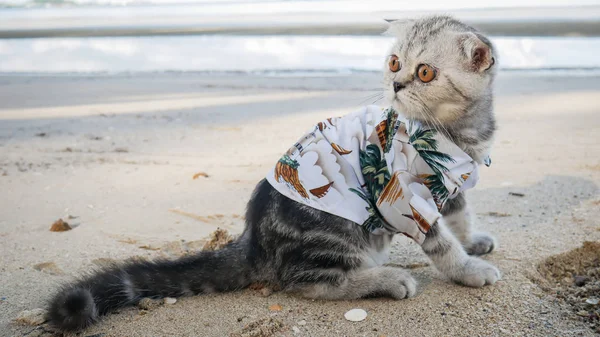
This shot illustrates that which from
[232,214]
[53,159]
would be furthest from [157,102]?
[232,214]

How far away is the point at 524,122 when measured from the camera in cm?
602

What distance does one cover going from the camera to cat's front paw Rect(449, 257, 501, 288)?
2680mm

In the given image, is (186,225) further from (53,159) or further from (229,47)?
(229,47)

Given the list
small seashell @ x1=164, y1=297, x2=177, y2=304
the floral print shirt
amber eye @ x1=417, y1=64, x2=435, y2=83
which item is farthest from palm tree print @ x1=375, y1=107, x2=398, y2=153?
small seashell @ x1=164, y1=297, x2=177, y2=304

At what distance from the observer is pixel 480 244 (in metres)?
3.09

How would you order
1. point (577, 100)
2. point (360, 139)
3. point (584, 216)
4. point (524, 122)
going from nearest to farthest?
point (360, 139) < point (584, 216) < point (524, 122) < point (577, 100)

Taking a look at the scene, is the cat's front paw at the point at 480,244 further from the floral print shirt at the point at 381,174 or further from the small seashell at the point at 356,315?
the small seashell at the point at 356,315

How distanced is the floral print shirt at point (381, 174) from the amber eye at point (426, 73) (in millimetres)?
199

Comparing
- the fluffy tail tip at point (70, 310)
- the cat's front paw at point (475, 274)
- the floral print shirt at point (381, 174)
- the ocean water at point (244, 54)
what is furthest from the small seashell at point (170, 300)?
the ocean water at point (244, 54)

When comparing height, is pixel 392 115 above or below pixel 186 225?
above

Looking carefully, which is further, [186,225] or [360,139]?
[186,225]

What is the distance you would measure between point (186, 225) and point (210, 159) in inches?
58.8

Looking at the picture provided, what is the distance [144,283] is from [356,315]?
944mm

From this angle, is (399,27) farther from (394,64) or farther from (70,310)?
(70,310)
